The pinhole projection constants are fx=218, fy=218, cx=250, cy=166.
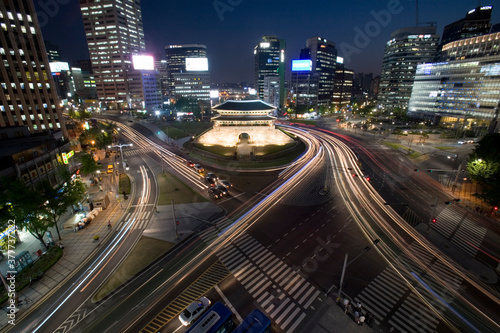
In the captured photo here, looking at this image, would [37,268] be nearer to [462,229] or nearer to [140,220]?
[140,220]

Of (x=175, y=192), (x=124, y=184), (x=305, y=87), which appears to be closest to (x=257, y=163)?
(x=175, y=192)

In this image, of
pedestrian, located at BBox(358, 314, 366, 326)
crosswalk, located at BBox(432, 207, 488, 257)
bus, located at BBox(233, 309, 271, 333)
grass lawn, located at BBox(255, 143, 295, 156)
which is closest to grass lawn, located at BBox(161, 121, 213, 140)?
grass lawn, located at BBox(255, 143, 295, 156)

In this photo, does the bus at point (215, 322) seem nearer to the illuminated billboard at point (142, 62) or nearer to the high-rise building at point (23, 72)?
the high-rise building at point (23, 72)

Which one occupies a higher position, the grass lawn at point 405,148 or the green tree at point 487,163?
the green tree at point 487,163

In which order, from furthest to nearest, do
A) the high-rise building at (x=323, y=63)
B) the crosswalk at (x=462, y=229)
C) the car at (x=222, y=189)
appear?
the high-rise building at (x=323, y=63) → the car at (x=222, y=189) → the crosswalk at (x=462, y=229)

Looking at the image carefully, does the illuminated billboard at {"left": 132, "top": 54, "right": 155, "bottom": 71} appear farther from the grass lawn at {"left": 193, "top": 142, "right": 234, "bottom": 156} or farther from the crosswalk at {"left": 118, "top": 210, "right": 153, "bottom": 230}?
the crosswalk at {"left": 118, "top": 210, "right": 153, "bottom": 230}

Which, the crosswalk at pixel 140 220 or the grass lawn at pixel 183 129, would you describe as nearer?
the crosswalk at pixel 140 220

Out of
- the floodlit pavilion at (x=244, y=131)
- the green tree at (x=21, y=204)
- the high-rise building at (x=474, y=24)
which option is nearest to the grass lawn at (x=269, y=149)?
the floodlit pavilion at (x=244, y=131)
